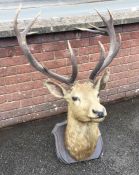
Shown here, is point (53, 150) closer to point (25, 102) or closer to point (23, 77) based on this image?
point (25, 102)

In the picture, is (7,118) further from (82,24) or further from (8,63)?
(82,24)

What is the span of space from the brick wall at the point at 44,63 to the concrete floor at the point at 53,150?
21cm

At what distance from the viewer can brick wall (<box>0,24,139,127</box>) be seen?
4.95m

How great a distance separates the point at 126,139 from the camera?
501 cm

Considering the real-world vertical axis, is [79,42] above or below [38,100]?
above

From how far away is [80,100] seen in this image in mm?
3949

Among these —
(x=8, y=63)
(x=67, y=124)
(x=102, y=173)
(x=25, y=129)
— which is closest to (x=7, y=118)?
(x=25, y=129)

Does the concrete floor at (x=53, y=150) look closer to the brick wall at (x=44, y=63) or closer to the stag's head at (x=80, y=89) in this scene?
the brick wall at (x=44, y=63)

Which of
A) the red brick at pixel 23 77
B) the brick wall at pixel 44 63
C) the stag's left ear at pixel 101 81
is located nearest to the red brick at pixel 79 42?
the brick wall at pixel 44 63

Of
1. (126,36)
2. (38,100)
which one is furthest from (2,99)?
(126,36)

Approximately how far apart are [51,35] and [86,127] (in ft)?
4.82

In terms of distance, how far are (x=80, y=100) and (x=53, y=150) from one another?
3.64 feet

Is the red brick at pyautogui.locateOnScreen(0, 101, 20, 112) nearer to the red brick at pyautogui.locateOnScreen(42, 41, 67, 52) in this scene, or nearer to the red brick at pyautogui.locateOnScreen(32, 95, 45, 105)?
the red brick at pyautogui.locateOnScreen(32, 95, 45, 105)

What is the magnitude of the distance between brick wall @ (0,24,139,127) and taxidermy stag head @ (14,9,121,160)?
0.83 meters
